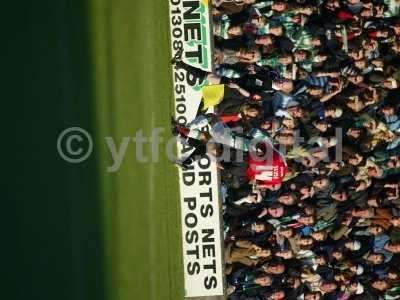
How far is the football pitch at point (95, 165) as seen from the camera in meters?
8.35

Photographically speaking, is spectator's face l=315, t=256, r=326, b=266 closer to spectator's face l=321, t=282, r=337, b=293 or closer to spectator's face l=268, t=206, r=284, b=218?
spectator's face l=321, t=282, r=337, b=293

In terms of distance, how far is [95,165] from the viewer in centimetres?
871

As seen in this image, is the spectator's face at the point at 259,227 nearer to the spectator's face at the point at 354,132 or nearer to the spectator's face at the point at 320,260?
the spectator's face at the point at 320,260

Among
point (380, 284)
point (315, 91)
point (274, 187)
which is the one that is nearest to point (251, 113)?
point (315, 91)

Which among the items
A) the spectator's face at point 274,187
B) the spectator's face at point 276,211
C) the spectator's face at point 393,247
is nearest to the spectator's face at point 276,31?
the spectator's face at point 274,187

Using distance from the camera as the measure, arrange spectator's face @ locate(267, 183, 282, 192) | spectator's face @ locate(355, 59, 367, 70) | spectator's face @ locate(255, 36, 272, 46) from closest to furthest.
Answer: spectator's face @ locate(267, 183, 282, 192)
spectator's face @ locate(255, 36, 272, 46)
spectator's face @ locate(355, 59, 367, 70)

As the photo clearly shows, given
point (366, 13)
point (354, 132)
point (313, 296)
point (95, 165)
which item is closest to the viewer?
point (313, 296)

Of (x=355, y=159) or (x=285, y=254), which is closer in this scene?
(x=285, y=254)

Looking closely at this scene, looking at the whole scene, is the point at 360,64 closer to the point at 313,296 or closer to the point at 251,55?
the point at 251,55

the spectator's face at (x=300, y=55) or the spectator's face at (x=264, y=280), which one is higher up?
the spectator's face at (x=300, y=55)

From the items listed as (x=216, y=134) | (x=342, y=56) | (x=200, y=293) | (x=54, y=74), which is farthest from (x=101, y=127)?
(x=342, y=56)

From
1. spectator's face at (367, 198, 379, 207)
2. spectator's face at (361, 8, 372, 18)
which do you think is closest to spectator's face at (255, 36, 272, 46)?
spectator's face at (361, 8, 372, 18)

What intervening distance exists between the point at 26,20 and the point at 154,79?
201 cm

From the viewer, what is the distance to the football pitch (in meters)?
8.35
